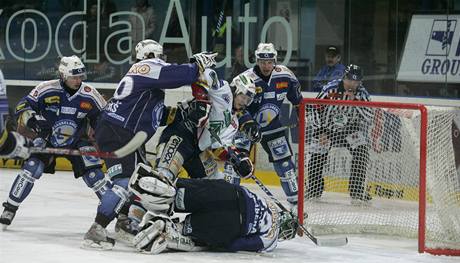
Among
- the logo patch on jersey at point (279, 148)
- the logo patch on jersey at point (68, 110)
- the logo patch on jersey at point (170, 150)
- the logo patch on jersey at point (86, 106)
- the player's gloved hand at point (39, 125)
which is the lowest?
the logo patch on jersey at point (279, 148)

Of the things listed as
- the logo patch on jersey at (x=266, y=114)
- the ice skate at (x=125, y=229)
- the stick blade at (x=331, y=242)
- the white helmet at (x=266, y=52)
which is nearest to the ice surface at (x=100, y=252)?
the stick blade at (x=331, y=242)

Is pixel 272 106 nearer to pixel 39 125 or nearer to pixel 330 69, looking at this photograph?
pixel 39 125

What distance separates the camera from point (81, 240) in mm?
7625

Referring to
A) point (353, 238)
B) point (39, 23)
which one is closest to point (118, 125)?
point (353, 238)

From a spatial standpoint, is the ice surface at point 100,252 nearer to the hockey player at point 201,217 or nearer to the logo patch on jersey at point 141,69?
the hockey player at point 201,217

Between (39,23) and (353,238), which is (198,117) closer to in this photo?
(353,238)

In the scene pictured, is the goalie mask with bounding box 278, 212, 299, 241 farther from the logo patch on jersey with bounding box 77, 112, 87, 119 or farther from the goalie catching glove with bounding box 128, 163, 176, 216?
the logo patch on jersey with bounding box 77, 112, 87, 119

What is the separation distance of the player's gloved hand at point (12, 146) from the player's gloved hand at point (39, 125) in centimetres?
170

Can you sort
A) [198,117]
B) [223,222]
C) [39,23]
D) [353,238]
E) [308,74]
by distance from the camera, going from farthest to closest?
1. [39,23]
2. [308,74]
3. [353,238]
4. [198,117]
5. [223,222]

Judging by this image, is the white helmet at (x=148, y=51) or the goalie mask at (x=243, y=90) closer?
the white helmet at (x=148, y=51)

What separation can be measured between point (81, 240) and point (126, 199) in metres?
0.52

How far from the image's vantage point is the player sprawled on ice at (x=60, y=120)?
8.10 m

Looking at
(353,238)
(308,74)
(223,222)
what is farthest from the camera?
(308,74)

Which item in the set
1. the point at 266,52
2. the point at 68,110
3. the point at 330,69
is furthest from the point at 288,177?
the point at 330,69
